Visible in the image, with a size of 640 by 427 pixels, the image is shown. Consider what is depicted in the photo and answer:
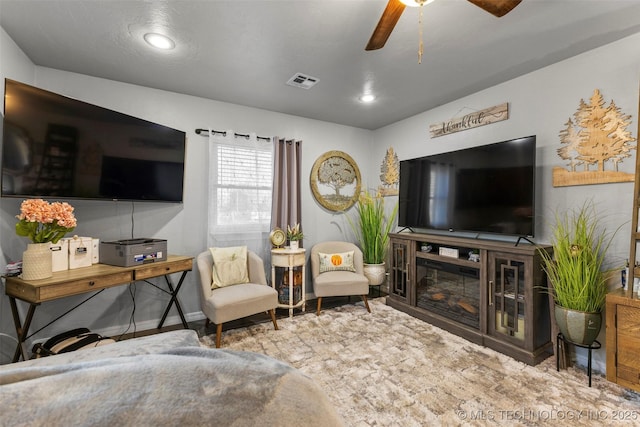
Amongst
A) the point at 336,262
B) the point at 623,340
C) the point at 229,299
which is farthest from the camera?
the point at 336,262

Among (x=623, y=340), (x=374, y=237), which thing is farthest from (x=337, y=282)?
(x=623, y=340)

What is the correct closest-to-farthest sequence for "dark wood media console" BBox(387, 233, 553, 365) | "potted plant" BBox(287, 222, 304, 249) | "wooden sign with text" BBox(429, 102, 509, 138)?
"dark wood media console" BBox(387, 233, 553, 365) < "wooden sign with text" BBox(429, 102, 509, 138) < "potted plant" BBox(287, 222, 304, 249)

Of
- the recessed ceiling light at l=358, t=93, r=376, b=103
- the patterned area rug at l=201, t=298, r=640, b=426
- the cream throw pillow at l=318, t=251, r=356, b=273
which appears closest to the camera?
the patterned area rug at l=201, t=298, r=640, b=426

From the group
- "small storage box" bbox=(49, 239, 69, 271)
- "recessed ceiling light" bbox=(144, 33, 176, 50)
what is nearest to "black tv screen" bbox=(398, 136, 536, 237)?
"recessed ceiling light" bbox=(144, 33, 176, 50)

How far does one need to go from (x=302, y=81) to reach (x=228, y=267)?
2.04m

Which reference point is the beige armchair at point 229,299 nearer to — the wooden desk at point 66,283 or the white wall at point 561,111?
the wooden desk at point 66,283

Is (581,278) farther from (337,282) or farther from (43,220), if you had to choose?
(43,220)

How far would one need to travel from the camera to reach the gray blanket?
42cm

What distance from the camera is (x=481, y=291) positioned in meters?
2.61

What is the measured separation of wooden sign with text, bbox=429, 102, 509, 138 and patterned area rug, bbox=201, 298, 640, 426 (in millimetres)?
2235

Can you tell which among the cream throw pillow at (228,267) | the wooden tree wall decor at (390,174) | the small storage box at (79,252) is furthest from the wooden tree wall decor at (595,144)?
the small storage box at (79,252)

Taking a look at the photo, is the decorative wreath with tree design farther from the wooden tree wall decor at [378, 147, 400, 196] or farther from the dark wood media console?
the dark wood media console

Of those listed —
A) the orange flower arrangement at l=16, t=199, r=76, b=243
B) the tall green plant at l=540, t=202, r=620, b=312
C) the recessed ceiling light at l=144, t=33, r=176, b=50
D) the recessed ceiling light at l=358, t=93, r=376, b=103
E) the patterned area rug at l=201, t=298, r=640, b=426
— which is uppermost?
the recessed ceiling light at l=358, t=93, r=376, b=103

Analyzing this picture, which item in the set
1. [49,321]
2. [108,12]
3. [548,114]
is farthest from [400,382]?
[108,12]
